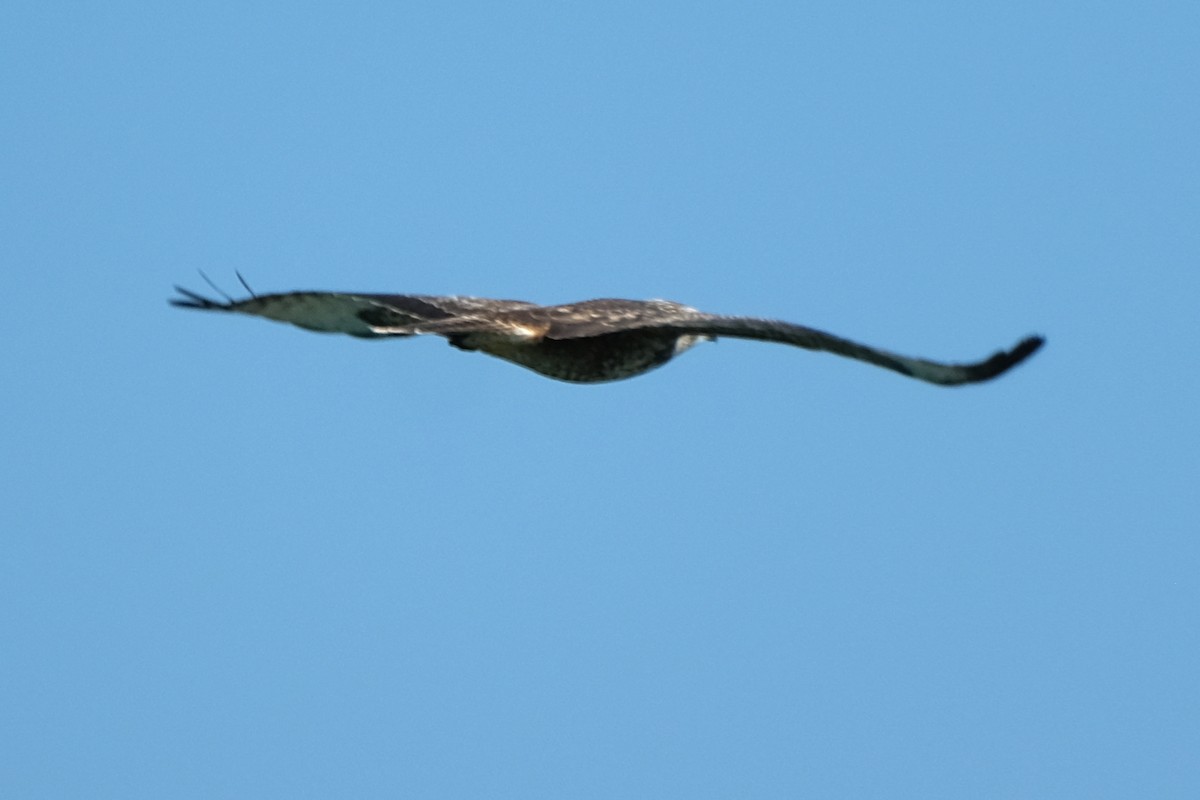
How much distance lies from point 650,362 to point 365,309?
286 centimetres

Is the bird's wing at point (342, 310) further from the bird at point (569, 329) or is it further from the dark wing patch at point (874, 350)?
the dark wing patch at point (874, 350)

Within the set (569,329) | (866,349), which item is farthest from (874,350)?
(569,329)

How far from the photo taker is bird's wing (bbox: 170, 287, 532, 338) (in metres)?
12.4

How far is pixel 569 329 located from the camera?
1410 cm

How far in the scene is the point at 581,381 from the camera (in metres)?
14.8

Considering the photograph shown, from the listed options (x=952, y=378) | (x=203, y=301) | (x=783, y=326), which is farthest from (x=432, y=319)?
(x=952, y=378)

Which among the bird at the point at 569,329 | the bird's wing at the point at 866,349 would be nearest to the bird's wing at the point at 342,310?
the bird at the point at 569,329

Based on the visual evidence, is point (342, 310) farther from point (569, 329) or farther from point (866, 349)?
point (866, 349)

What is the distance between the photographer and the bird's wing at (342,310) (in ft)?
40.8

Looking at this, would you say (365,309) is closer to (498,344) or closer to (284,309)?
(284,309)

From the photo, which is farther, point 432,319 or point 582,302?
point 582,302

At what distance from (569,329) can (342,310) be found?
6.76ft

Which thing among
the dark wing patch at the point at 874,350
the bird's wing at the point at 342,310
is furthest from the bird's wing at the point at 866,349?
the bird's wing at the point at 342,310

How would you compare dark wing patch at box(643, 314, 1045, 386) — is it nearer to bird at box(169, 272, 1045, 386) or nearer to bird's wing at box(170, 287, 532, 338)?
bird at box(169, 272, 1045, 386)
